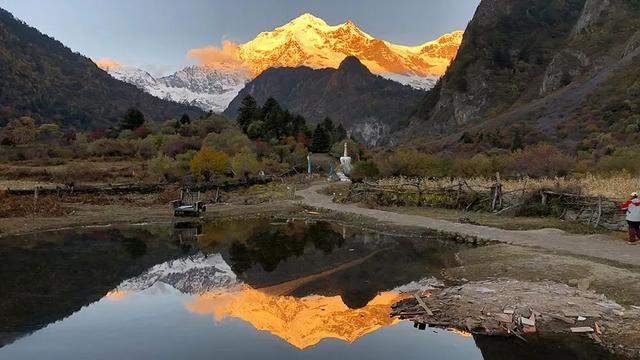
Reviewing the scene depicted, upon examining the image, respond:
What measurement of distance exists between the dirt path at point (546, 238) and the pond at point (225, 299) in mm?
2395

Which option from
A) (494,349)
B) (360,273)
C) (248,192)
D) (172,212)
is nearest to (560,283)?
(494,349)

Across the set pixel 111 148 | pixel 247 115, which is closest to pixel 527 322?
pixel 111 148

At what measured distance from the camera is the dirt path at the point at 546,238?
63.1ft

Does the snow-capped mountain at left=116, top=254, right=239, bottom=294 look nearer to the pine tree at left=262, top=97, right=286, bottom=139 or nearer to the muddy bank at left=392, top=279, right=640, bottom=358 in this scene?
the muddy bank at left=392, top=279, right=640, bottom=358

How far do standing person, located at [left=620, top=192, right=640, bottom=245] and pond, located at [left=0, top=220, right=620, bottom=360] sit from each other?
6.90m

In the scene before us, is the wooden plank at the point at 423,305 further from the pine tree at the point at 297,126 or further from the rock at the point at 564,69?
the rock at the point at 564,69

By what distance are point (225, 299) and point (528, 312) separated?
9.18 m

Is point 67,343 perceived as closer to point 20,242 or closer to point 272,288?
point 272,288

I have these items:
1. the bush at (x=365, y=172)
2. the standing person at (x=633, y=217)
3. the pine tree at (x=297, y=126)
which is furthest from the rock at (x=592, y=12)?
the standing person at (x=633, y=217)

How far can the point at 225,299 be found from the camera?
56.4 ft

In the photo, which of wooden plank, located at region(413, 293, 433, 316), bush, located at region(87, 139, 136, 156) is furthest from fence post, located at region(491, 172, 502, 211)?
bush, located at region(87, 139, 136, 156)

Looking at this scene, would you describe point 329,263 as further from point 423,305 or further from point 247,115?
point 247,115

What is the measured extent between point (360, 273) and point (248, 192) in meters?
35.1

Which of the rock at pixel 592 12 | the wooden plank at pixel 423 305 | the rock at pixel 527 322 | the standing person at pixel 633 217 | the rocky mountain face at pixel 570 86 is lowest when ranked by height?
the wooden plank at pixel 423 305
